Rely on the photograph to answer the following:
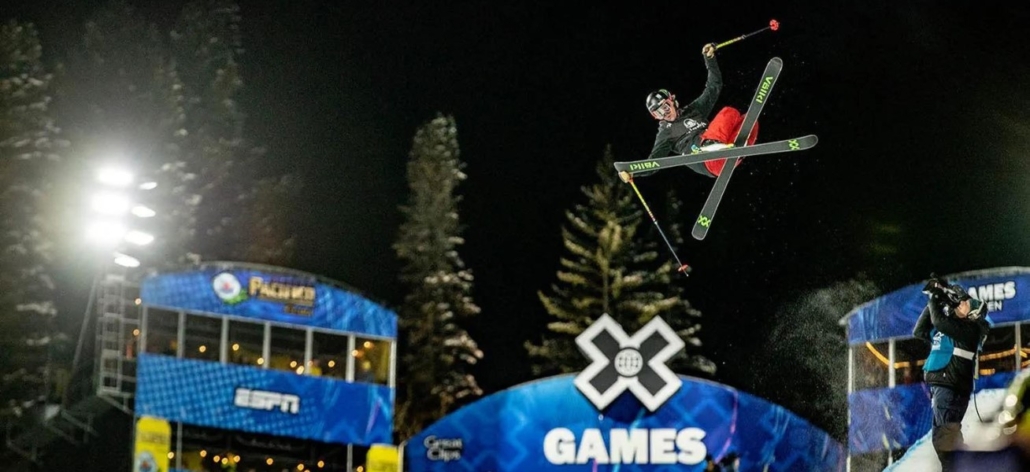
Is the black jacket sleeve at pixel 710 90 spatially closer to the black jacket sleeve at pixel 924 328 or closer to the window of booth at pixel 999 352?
the black jacket sleeve at pixel 924 328

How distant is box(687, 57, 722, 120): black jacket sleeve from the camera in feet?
35.6

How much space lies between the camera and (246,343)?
21.7 m

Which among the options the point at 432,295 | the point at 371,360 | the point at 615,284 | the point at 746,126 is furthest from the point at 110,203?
the point at 615,284

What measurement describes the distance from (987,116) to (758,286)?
586 centimetres

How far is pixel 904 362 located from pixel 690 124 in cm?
770

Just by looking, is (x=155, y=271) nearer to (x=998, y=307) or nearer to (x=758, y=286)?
(x=758, y=286)

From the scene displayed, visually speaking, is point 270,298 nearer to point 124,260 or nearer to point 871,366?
point 124,260

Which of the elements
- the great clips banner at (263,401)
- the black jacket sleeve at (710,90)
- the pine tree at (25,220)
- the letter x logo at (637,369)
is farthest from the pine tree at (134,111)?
the black jacket sleeve at (710,90)

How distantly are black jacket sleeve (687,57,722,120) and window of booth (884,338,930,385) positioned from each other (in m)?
7.61

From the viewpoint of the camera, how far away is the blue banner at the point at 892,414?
16750 mm

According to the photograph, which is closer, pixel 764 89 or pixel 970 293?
pixel 764 89

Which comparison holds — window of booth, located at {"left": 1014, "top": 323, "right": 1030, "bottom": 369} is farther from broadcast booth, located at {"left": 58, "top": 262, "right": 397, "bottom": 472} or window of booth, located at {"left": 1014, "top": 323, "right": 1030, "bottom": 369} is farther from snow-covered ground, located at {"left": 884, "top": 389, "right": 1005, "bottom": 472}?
broadcast booth, located at {"left": 58, "top": 262, "right": 397, "bottom": 472}

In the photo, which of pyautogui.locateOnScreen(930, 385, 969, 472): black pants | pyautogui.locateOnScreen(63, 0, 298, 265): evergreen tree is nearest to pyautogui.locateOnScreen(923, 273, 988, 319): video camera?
pyautogui.locateOnScreen(930, 385, 969, 472): black pants

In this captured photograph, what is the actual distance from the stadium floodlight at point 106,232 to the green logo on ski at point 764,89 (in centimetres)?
1092
